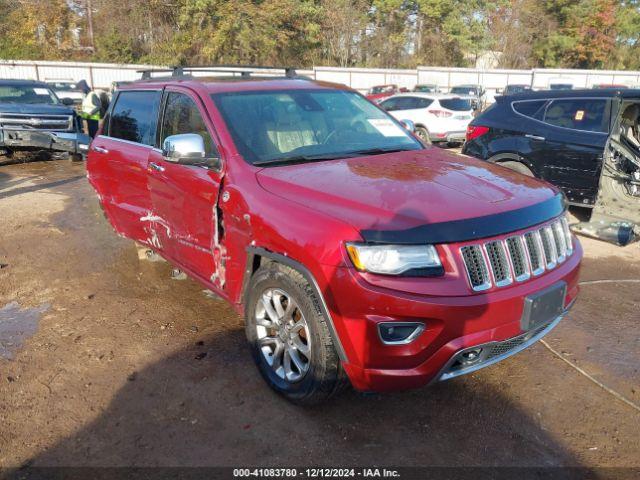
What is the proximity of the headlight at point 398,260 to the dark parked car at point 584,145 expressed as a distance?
4795mm

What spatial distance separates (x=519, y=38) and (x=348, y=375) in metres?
57.5

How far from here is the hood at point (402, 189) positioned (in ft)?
8.82

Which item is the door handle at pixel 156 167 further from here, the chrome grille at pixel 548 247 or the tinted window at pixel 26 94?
the tinted window at pixel 26 94

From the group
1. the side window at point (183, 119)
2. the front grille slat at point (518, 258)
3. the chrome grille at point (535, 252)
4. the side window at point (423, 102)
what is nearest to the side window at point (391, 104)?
the side window at point (423, 102)

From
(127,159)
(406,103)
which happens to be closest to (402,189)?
(127,159)

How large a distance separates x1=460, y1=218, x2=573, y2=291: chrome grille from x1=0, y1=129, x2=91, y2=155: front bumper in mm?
10480

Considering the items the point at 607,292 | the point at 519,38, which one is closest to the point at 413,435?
the point at 607,292

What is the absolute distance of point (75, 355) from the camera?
384 cm

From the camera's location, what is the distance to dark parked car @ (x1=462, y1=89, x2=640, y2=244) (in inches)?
254

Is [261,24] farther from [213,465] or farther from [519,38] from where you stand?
[213,465]

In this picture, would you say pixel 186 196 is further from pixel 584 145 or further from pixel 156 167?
pixel 584 145

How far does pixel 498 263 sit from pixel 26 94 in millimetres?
13048

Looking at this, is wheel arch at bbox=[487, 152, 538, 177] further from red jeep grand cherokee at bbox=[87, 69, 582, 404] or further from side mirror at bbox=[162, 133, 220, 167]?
side mirror at bbox=[162, 133, 220, 167]

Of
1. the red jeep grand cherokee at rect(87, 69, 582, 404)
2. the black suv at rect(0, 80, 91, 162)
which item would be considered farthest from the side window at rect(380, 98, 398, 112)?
the red jeep grand cherokee at rect(87, 69, 582, 404)
